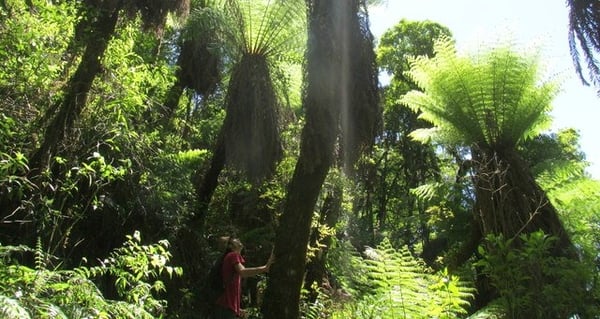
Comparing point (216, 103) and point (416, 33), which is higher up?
point (416, 33)

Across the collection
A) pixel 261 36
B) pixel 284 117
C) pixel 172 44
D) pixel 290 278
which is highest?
pixel 172 44

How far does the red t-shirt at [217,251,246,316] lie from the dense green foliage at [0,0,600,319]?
297mm

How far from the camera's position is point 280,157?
7.65 metres

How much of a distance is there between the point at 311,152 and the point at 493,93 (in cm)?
362

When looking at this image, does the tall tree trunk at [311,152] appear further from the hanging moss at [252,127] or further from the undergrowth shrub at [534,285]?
the hanging moss at [252,127]

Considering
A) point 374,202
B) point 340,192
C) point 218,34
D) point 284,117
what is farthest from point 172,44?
point 374,202

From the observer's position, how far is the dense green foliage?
3994 mm

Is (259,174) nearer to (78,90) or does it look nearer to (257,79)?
(257,79)

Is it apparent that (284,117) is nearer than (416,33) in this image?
Yes

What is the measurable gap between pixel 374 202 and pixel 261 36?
1068 cm

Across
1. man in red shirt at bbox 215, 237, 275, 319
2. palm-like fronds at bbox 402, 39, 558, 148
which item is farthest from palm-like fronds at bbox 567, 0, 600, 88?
palm-like fronds at bbox 402, 39, 558, 148

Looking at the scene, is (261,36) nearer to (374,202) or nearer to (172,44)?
(172,44)

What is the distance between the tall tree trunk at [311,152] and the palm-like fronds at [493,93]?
2.85 metres

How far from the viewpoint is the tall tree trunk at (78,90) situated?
459cm
